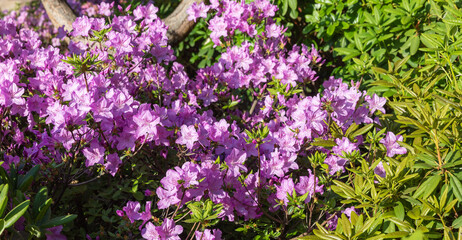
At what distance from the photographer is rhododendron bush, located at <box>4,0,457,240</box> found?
5.82ft

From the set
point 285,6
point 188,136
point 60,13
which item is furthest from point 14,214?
point 60,13

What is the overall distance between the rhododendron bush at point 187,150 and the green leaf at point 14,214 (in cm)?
15

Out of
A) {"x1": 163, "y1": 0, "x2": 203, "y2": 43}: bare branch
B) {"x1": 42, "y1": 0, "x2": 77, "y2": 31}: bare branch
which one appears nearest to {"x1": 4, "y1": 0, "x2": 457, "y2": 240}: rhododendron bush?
{"x1": 163, "y1": 0, "x2": 203, "y2": 43}: bare branch

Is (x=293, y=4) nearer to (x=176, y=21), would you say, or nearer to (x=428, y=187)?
(x=176, y=21)

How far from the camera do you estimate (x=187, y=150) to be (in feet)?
7.11

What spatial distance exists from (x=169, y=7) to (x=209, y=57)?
1.01 m

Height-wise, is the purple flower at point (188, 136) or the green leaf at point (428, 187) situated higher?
the purple flower at point (188, 136)

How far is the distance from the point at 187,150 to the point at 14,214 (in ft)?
3.15

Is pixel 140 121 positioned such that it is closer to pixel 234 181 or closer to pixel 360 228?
pixel 234 181

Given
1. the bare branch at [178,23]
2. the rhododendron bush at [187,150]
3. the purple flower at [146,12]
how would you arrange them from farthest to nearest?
the bare branch at [178,23], the purple flower at [146,12], the rhododendron bush at [187,150]

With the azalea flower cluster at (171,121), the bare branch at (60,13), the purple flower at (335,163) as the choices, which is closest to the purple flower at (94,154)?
the azalea flower cluster at (171,121)

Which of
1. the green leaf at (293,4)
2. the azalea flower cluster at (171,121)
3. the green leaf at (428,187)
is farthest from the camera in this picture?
the green leaf at (293,4)

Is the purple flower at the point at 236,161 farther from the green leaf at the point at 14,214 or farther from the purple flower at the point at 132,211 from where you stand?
the green leaf at the point at 14,214

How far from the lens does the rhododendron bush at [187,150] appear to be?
177 centimetres
